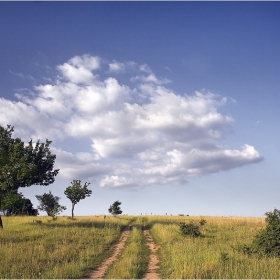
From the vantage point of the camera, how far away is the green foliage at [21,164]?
100 ft

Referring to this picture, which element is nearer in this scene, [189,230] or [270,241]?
[270,241]

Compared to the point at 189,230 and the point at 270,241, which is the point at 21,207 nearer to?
the point at 189,230

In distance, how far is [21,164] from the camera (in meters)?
31.1

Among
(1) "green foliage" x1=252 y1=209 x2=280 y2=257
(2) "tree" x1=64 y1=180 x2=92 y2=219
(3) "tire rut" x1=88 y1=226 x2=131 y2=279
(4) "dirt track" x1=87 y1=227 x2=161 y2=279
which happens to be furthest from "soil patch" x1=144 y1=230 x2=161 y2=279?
(2) "tree" x1=64 y1=180 x2=92 y2=219

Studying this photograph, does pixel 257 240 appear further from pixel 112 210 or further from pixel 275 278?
pixel 112 210

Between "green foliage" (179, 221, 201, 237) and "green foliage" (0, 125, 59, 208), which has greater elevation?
"green foliage" (0, 125, 59, 208)

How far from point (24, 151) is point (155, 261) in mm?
21889

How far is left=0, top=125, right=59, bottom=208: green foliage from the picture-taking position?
100ft

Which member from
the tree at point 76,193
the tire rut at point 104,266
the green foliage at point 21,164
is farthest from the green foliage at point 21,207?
the tire rut at point 104,266

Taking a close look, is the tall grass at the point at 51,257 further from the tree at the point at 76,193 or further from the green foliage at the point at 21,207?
the green foliage at the point at 21,207

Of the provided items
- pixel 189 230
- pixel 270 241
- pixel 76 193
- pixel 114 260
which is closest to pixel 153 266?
pixel 114 260

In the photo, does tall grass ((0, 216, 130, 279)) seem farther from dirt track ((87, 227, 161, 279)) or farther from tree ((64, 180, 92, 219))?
tree ((64, 180, 92, 219))

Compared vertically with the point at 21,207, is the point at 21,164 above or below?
above

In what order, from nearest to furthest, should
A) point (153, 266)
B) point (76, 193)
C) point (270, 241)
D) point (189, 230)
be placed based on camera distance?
point (153, 266)
point (270, 241)
point (189, 230)
point (76, 193)
